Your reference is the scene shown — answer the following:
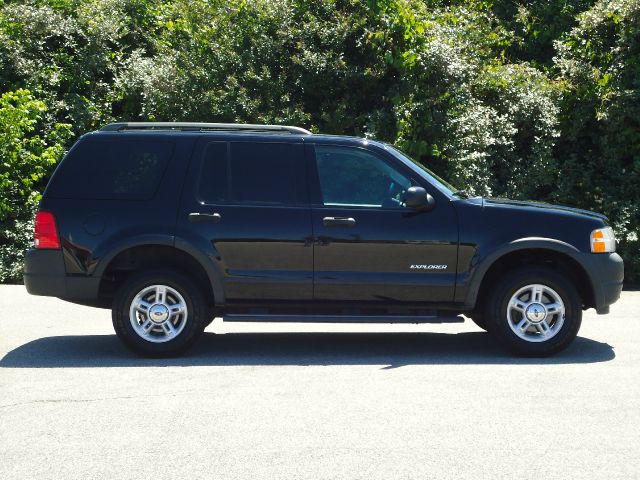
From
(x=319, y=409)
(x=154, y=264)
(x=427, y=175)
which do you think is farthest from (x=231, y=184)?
(x=319, y=409)

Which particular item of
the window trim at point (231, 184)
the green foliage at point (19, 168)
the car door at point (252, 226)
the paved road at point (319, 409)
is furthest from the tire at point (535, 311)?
the green foliage at point (19, 168)

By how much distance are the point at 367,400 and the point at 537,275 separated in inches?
95.2

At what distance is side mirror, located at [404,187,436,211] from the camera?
8.43m

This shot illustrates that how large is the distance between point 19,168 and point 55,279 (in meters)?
8.51

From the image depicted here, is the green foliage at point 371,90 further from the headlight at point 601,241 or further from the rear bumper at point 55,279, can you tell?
the rear bumper at point 55,279

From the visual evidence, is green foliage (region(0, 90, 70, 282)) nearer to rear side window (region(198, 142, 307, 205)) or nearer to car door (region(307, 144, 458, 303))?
rear side window (region(198, 142, 307, 205))

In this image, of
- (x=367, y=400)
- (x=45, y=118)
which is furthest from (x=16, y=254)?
(x=367, y=400)

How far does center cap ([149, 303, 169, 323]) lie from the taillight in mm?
985

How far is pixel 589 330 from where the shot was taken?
10523 millimetres

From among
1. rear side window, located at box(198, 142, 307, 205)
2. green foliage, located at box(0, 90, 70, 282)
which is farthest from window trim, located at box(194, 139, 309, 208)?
green foliage, located at box(0, 90, 70, 282)

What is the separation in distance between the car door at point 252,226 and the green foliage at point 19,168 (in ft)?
26.1

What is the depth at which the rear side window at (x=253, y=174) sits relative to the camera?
8.70m

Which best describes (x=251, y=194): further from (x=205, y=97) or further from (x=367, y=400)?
(x=205, y=97)

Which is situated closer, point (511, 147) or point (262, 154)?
point (262, 154)
